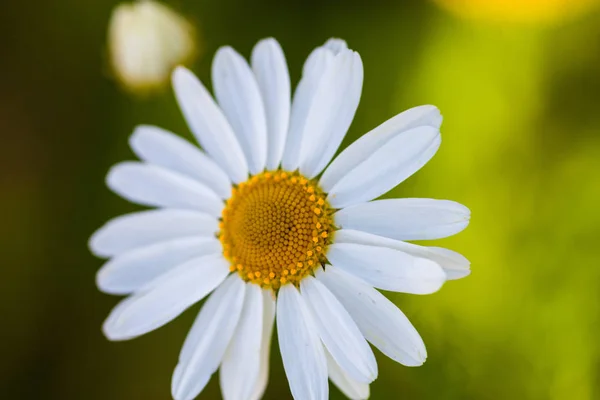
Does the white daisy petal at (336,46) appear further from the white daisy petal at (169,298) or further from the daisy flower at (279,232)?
Result: the white daisy petal at (169,298)

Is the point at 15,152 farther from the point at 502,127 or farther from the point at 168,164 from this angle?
the point at 502,127

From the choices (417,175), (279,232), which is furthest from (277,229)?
(417,175)

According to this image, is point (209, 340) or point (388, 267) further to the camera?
point (209, 340)

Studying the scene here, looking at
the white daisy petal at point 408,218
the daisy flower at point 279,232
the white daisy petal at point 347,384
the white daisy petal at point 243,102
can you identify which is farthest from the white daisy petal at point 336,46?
the white daisy petal at point 347,384

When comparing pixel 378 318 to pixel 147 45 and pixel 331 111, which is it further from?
pixel 147 45

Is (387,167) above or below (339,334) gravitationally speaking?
above

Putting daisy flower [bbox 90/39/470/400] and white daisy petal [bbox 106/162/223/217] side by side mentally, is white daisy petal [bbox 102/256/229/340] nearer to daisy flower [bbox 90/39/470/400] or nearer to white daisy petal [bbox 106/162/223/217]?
daisy flower [bbox 90/39/470/400]
